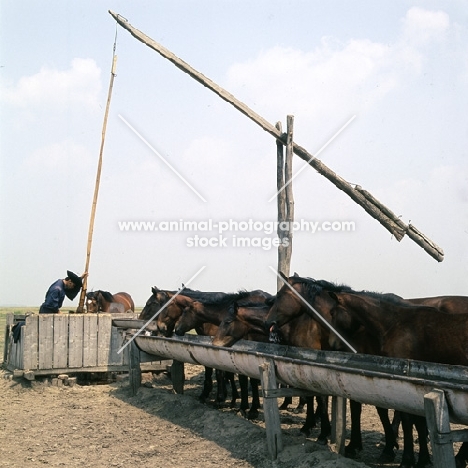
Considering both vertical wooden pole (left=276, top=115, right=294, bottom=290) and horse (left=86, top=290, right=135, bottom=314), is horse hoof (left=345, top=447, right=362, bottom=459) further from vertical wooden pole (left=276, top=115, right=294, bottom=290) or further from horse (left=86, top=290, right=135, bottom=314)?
horse (left=86, top=290, right=135, bottom=314)

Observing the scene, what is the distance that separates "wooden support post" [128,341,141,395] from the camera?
10.9 m

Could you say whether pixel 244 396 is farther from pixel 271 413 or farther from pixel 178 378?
pixel 271 413

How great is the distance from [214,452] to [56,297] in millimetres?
6697

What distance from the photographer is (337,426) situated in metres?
7.24

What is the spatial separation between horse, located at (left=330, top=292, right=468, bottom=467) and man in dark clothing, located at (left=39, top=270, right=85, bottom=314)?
22.4ft

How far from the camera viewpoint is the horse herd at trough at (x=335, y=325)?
22.1ft

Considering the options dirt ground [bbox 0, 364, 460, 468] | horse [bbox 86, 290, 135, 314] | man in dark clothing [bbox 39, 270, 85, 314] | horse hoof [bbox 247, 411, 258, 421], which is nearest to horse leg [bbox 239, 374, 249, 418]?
horse hoof [bbox 247, 411, 258, 421]

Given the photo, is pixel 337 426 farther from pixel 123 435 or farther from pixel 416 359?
pixel 123 435

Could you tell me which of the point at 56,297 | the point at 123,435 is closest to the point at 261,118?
the point at 56,297

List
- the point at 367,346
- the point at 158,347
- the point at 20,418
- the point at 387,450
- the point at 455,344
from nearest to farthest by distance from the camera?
the point at 455,344
the point at 387,450
the point at 367,346
the point at 20,418
the point at 158,347

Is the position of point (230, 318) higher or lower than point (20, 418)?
higher

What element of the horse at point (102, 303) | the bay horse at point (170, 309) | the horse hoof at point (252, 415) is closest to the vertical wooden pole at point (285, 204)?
the bay horse at point (170, 309)

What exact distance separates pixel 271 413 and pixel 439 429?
2.36 m

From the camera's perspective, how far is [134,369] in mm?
10898
